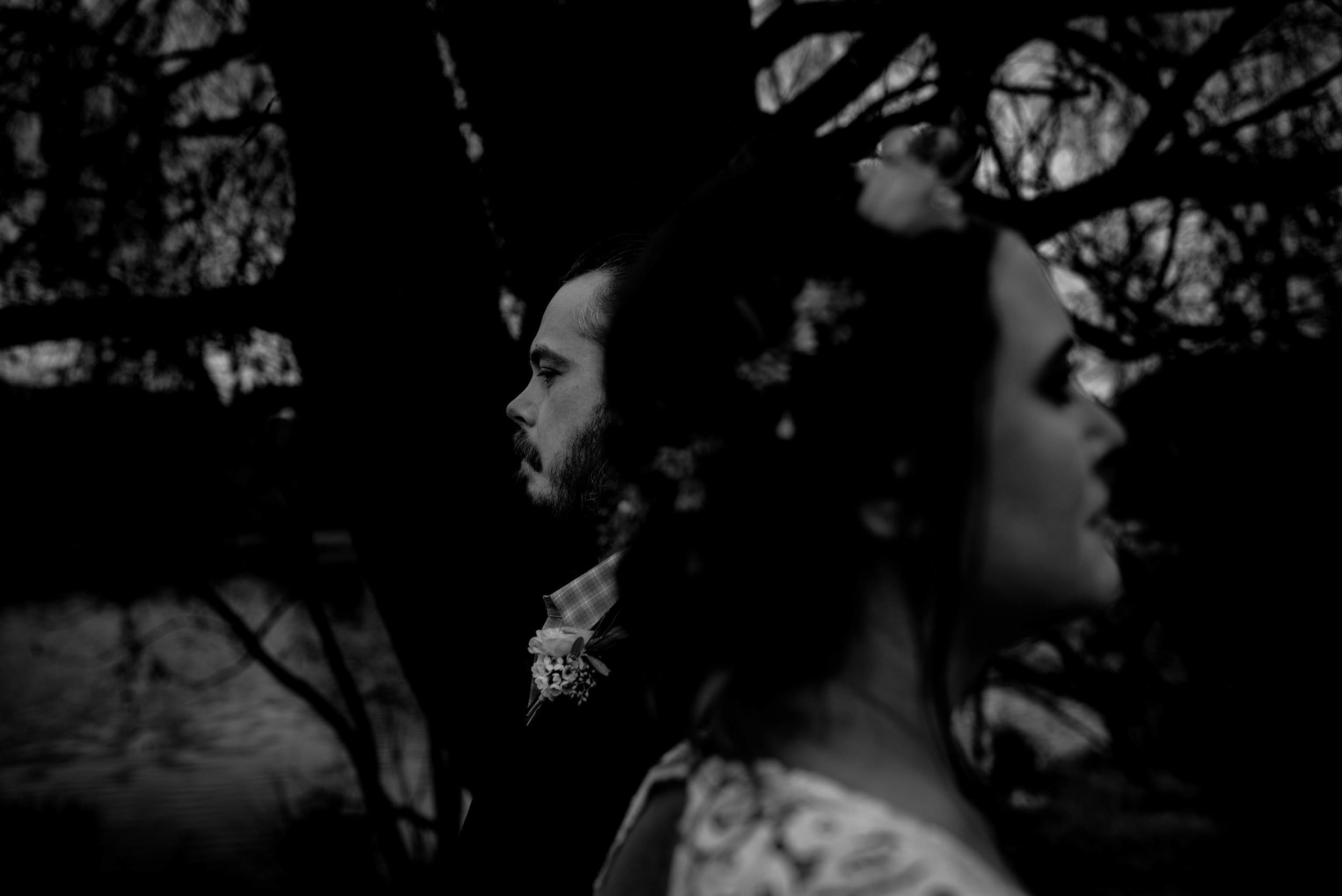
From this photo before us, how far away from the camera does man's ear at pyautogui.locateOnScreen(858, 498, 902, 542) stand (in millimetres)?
941

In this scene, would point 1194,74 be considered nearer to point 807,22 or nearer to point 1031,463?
point 807,22

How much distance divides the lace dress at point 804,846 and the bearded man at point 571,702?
0.40 metres

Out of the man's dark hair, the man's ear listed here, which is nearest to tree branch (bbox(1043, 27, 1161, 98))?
the man's dark hair

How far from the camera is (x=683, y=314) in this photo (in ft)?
3.26

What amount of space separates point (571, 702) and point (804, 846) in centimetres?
66

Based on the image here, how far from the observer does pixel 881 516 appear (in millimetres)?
942

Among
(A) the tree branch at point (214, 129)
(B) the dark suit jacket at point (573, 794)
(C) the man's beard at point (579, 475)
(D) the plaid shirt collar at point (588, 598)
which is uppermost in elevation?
(A) the tree branch at point (214, 129)

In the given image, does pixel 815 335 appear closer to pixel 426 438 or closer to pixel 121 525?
pixel 426 438

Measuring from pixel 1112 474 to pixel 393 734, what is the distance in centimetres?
717

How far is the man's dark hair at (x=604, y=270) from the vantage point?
1.65 m

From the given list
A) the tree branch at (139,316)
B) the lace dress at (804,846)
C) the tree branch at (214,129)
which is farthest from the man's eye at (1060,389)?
the tree branch at (214,129)

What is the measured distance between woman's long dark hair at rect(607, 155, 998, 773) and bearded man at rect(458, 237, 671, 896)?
26 cm

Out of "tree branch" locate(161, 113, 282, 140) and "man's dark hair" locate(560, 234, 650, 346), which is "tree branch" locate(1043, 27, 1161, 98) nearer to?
"man's dark hair" locate(560, 234, 650, 346)

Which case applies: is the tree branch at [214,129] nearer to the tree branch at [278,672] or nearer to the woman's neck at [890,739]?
the tree branch at [278,672]
